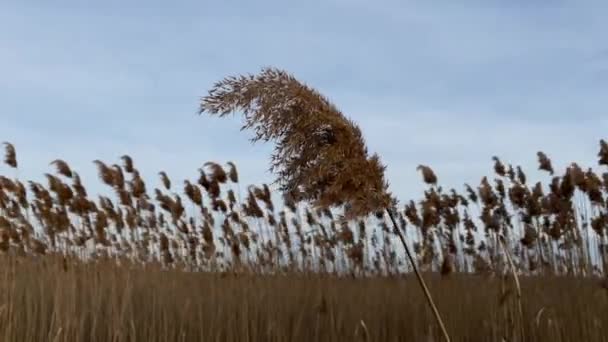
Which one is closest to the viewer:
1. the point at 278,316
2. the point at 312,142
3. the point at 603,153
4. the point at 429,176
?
the point at 312,142

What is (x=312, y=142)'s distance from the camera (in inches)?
94.5

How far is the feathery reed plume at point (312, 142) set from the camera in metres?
2.34

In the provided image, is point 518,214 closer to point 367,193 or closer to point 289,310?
point 289,310

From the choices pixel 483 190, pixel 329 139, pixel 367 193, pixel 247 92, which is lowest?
pixel 367 193

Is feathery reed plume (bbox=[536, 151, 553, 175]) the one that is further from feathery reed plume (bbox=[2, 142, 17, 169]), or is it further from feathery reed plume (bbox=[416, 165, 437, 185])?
feathery reed plume (bbox=[2, 142, 17, 169])

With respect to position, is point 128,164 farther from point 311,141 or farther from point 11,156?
point 311,141

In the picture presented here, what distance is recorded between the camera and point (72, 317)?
4.55 m

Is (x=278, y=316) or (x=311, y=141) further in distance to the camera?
(x=278, y=316)

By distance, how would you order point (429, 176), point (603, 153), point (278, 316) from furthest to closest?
1. point (429, 176)
2. point (603, 153)
3. point (278, 316)

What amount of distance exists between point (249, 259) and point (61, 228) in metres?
2.56

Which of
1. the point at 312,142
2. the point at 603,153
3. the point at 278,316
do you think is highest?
the point at 603,153

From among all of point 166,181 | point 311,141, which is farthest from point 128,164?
point 311,141

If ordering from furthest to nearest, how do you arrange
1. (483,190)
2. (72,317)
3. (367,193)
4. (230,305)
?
(483,190)
(230,305)
(72,317)
(367,193)

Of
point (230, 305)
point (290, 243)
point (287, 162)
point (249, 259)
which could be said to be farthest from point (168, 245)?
point (287, 162)
